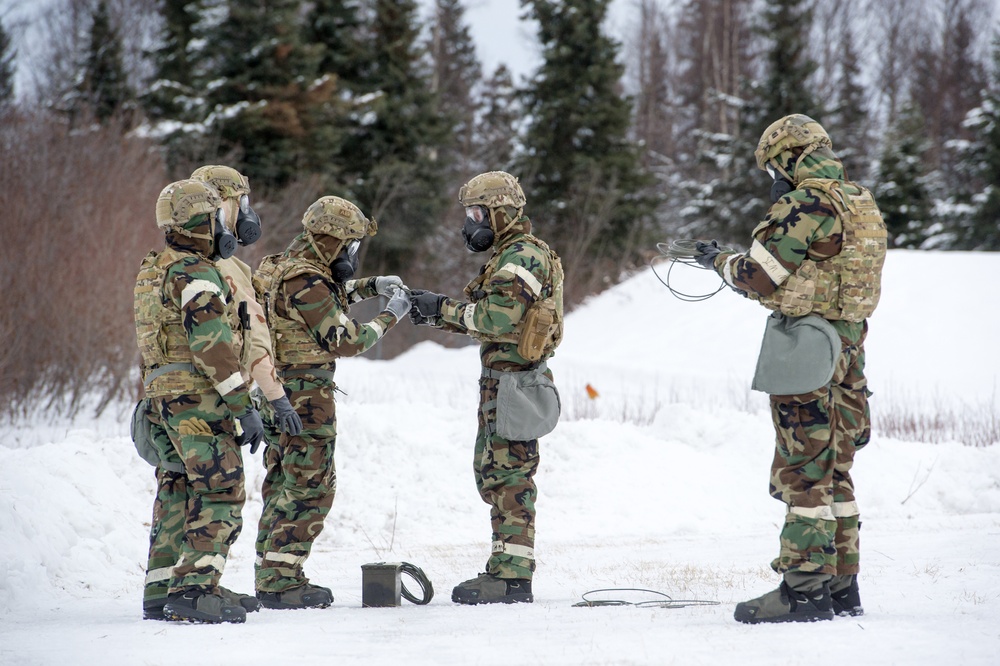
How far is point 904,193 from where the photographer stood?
30.1 meters

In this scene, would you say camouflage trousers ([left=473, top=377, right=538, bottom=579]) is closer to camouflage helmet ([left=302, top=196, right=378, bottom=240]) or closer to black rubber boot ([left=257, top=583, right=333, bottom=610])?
black rubber boot ([left=257, top=583, right=333, bottom=610])

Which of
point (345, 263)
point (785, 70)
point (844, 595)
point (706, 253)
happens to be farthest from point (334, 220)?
point (785, 70)

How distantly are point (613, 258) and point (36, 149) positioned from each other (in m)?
18.2

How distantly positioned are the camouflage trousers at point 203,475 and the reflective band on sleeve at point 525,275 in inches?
70.8

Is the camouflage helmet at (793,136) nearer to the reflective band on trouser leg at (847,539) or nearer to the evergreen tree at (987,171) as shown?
the reflective band on trouser leg at (847,539)

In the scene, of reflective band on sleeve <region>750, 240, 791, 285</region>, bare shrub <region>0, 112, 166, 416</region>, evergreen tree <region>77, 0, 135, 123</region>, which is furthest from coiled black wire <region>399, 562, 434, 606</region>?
evergreen tree <region>77, 0, 135, 123</region>

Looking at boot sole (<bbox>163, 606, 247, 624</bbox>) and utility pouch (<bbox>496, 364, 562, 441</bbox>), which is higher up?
utility pouch (<bbox>496, 364, 562, 441</bbox>)

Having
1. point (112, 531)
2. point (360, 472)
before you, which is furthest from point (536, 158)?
point (112, 531)

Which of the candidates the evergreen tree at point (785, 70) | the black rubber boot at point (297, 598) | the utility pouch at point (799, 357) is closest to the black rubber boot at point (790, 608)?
the utility pouch at point (799, 357)

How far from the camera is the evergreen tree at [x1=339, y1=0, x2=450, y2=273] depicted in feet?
91.0

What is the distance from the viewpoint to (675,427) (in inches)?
461

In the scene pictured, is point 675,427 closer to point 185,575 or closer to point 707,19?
→ point 185,575

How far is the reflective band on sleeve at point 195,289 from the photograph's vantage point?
485 cm

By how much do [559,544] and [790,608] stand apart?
13.3 ft
